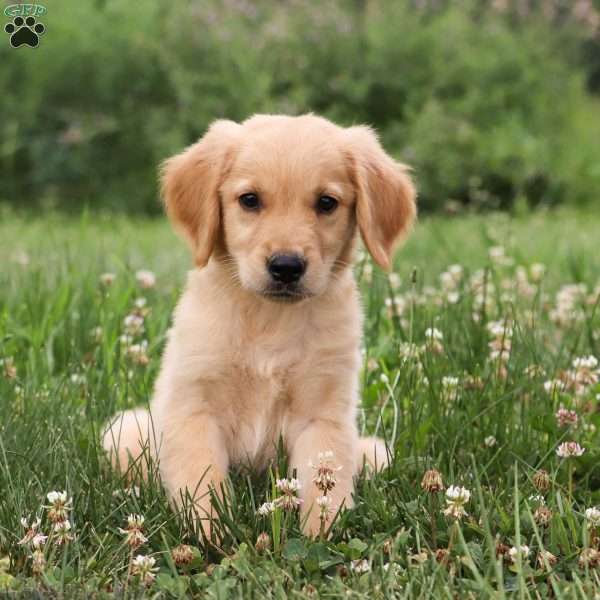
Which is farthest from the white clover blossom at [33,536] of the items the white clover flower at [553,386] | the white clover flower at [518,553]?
the white clover flower at [553,386]

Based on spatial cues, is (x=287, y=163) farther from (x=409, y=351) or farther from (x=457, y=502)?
(x=457, y=502)

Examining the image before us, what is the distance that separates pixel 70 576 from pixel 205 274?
41.8 inches

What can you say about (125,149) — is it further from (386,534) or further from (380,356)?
(386,534)

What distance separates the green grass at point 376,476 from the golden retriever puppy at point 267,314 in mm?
124

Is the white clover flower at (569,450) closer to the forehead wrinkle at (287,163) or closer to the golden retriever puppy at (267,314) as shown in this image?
the golden retriever puppy at (267,314)

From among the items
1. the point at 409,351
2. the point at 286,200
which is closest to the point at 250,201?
the point at 286,200

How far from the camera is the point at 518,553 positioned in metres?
2.22

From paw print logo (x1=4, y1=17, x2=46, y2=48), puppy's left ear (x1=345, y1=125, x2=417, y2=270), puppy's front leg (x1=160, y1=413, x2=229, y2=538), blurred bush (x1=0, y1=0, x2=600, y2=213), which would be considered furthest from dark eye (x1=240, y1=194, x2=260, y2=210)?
blurred bush (x1=0, y1=0, x2=600, y2=213)

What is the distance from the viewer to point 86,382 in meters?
3.39

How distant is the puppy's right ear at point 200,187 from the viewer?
3031mm

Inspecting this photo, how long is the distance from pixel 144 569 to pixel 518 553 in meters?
0.77

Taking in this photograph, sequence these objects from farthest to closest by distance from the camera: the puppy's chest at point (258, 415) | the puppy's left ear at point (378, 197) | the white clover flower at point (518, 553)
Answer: the puppy's left ear at point (378, 197) < the puppy's chest at point (258, 415) < the white clover flower at point (518, 553)

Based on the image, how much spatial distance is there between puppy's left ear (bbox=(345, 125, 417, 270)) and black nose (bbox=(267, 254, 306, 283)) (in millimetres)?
335

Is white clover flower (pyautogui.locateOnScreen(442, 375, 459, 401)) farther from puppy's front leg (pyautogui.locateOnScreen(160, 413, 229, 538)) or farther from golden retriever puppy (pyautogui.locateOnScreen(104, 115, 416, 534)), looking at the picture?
puppy's front leg (pyautogui.locateOnScreen(160, 413, 229, 538))
